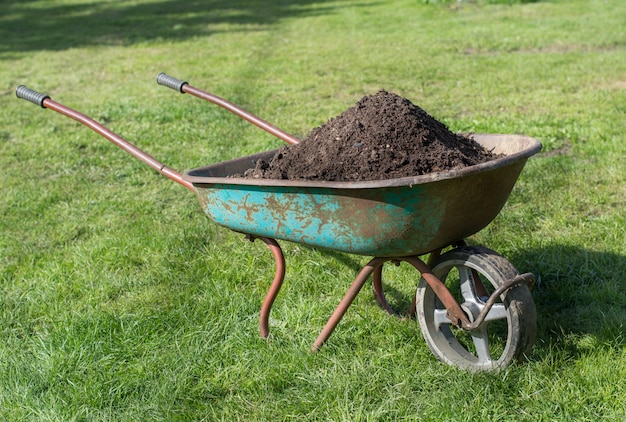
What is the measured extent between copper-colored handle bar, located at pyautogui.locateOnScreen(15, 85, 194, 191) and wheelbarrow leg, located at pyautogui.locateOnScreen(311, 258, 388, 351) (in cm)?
82

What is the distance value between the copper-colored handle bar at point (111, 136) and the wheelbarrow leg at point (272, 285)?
1.45 feet

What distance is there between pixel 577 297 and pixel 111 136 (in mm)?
2323

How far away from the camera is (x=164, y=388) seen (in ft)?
8.98

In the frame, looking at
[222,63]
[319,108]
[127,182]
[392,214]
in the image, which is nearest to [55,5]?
[222,63]

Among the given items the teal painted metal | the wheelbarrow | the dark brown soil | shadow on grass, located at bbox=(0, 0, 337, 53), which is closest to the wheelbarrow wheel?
the wheelbarrow

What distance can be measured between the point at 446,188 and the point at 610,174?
2705 millimetres

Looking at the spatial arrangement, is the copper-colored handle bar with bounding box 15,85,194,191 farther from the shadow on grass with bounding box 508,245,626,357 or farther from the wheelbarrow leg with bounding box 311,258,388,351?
the shadow on grass with bounding box 508,245,626,357

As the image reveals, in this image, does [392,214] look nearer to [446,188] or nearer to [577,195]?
[446,188]

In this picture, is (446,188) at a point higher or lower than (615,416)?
higher

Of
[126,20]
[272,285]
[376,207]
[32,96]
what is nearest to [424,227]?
[376,207]

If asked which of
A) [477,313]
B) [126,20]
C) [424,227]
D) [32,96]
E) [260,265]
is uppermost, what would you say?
[32,96]

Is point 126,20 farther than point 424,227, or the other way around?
point 126,20

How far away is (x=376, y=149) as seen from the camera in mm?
2684

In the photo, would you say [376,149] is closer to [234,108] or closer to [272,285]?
[272,285]
